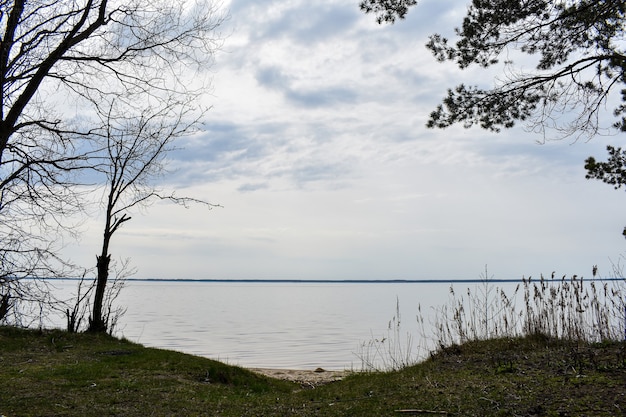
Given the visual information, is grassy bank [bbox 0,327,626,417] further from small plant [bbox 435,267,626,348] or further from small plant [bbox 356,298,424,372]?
small plant [bbox 356,298,424,372]

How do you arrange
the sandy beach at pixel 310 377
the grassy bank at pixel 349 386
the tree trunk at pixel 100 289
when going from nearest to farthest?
1. the grassy bank at pixel 349 386
2. the sandy beach at pixel 310 377
3. the tree trunk at pixel 100 289

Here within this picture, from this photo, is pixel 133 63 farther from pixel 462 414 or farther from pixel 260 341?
pixel 260 341

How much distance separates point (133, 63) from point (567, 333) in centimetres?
827

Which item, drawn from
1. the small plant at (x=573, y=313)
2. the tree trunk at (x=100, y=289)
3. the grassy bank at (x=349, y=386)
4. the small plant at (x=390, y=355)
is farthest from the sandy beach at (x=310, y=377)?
the tree trunk at (x=100, y=289)

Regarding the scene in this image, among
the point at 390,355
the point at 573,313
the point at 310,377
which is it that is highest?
the point at 573,313

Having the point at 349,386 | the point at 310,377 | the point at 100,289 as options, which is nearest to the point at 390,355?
the point at 310,377

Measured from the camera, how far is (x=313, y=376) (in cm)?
1236

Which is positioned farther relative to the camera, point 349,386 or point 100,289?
point 100,289

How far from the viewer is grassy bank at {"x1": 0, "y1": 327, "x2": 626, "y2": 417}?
5.48 metres

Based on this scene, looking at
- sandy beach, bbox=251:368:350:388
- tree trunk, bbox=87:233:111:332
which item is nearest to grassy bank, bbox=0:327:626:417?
sandy beach, bbox=251:368:350:388

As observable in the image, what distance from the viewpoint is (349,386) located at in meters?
7.57

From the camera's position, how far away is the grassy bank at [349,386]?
18.0 ft

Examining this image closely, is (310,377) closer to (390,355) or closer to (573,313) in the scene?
(390,355)

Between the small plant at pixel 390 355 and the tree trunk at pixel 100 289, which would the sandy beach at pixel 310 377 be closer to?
the small plant at pixel 390 355
